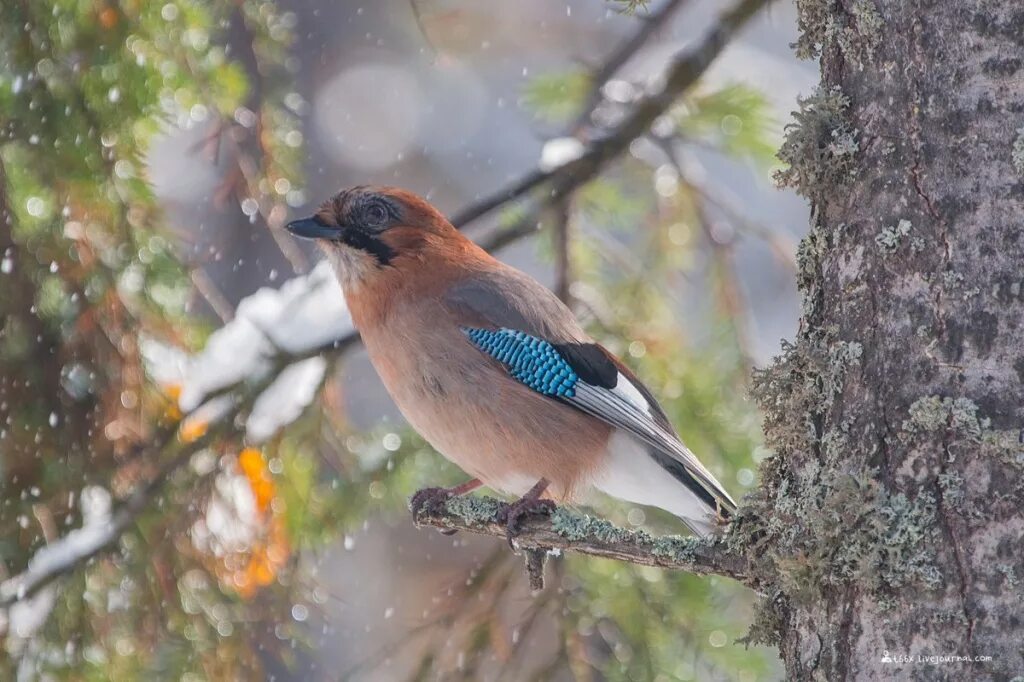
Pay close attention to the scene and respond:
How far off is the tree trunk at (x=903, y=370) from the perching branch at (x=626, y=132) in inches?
48.9

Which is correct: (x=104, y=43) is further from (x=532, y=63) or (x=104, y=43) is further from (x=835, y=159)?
(x=532, y=63)

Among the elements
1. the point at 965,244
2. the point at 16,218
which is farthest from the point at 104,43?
the point at 965,244

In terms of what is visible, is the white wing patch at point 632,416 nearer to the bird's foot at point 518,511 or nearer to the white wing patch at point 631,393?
the white wing patch at point 631,393

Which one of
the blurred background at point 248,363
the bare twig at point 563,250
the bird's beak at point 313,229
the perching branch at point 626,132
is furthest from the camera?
the bare twig at point 563,250

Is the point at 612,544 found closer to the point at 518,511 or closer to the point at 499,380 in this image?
the point at 518,511

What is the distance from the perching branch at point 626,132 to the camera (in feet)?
10.7

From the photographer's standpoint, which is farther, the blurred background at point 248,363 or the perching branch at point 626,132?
the perching branch at point 626,132

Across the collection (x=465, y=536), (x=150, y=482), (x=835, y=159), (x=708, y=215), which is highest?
(x=835, y=159)

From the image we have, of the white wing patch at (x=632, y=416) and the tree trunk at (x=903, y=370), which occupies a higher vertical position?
the tree trunk at (x=903, y=370)

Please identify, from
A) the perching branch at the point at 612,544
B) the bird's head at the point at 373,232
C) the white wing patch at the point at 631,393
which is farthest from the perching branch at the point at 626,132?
the perching branch at the point at 612,544

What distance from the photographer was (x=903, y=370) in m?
1.84

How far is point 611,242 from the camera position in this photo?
383cm

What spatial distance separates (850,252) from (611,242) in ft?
6.22

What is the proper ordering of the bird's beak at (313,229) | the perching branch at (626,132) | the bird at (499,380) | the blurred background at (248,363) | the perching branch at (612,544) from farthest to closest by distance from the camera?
the perching branch at (626,132) < the bird's beak at (313,229) < the bird at (499,380) < the blurred background at (248,363) < the perching branch at (612,544)
